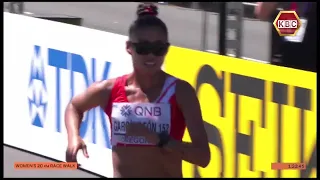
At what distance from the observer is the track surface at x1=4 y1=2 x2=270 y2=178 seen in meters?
7.00

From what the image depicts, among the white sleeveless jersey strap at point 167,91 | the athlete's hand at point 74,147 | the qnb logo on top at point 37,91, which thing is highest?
the white sleeveless jersey strap at point 167,91

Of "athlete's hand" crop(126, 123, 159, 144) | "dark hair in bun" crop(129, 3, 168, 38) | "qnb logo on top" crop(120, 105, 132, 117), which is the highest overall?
"dark hair in bun" crop(129, 3, 168, 38)

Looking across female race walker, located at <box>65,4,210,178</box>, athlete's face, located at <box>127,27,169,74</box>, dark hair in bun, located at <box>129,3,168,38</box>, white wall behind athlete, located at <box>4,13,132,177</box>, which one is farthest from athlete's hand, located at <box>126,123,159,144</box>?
white wall behind athlete, located at <box>4,13,132,177</box>

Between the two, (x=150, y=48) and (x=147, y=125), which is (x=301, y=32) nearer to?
Result: (x=150, y=48)

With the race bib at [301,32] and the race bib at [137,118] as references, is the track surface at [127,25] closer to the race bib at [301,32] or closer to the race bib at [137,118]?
the race bib at [301,32]

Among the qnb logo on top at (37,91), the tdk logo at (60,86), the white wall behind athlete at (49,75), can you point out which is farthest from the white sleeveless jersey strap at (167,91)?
the qnb logo on top at (37,91)

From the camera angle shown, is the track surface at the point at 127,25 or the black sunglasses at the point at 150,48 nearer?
the black sunglasses at the point at 150,48

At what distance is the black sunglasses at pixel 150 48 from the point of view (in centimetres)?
498

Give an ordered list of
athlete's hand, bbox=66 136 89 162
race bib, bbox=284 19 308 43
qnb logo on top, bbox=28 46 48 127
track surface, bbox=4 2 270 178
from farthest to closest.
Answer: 1. qnb logo on top, bbox=28 46 48 127
2. track surface, bbox=4 2 270 178
3. race bib, bbox=284 19 308 43
4. athlete's hand, bbox=66 136 89 162

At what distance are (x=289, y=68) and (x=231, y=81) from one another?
58 cm

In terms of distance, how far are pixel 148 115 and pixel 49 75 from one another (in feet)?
11.9

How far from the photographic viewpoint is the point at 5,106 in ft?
30.6

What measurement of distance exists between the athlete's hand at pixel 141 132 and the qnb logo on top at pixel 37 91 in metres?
3.68

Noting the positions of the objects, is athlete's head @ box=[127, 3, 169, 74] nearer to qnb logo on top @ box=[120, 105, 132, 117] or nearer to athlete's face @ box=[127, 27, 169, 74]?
athlete's face @ box=[127, 27, 169, 74]
